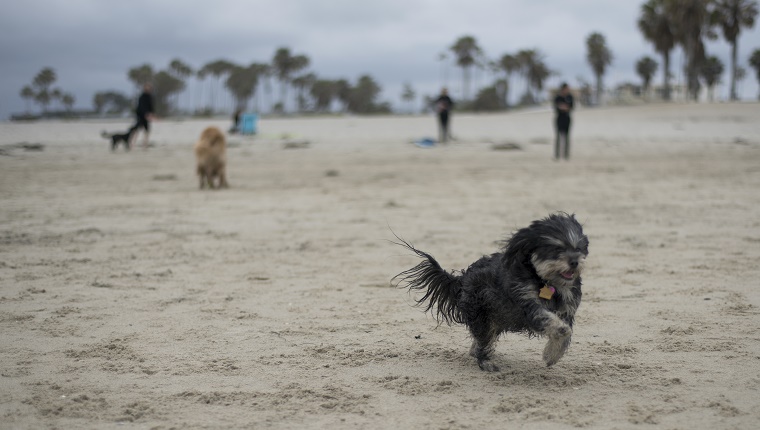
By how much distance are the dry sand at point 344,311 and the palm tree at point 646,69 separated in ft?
329

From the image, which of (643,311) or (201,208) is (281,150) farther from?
(643,311)

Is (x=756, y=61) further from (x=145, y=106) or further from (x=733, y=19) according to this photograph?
(x=145, y=106)

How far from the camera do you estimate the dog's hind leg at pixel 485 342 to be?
14.9 ft

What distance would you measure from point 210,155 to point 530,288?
34.1ft

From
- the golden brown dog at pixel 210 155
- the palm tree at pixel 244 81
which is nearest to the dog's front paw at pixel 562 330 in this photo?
the golden brown dog at pixel 210 155

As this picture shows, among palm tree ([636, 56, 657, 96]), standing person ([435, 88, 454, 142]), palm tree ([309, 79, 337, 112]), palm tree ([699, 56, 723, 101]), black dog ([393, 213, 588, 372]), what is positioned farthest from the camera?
palm tree ([309, 79, 337, 112])

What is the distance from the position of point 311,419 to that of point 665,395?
192 cm

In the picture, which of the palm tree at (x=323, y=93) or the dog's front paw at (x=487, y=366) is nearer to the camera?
the dog's front paw at (x=487, y=366)

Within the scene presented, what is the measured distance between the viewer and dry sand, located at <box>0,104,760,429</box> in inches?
154

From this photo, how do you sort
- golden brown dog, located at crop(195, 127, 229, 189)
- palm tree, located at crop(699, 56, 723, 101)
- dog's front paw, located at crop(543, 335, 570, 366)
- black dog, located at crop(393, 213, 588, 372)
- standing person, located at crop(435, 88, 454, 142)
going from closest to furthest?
1. black dog, located at crop(393, 213, 588, 372)
2. dog's front paw, located at crop(543, 335, 570, 366)
3. golden brown dog, located at crop(195, 127, 229, 189)
4. standing person, located at crop(435, 88, 454, 142)
5. palm tree, located at crop(699, 56, 723, 101)

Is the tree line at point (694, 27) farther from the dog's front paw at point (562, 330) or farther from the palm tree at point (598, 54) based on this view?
the dog's front paw at point (562, 330)

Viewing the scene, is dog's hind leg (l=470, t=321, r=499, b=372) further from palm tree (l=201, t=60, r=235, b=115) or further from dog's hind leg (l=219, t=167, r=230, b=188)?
palm tree (l=201, t=60, r=235, b=115)

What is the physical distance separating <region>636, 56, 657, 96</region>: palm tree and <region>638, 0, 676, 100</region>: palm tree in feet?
115

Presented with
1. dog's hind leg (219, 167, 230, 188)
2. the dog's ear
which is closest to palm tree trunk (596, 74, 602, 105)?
dog's hind leg (219, 167, 230, 188)
